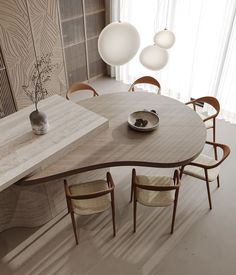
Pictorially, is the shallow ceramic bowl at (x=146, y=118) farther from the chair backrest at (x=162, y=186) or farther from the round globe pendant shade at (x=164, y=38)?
the round globe pendant shade at (x=164, y=38)

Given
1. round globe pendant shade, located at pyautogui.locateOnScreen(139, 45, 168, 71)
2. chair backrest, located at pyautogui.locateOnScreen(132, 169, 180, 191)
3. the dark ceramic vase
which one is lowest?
chair backrest, located at pyautogui.locateOnScreen(132, 169, 180, 191)

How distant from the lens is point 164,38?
2.38m

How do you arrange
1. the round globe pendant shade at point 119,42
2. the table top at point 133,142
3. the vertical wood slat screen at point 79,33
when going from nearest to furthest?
1. the round globe pendant shade at point 119,42
2. the table top at point 133,142
3. the vertical wood slat screen at point 79,33

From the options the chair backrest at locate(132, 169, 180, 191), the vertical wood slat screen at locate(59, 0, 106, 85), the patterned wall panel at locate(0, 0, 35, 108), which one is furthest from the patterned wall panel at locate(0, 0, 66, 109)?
the chair backrest at locate(132, 169, 180, 191)

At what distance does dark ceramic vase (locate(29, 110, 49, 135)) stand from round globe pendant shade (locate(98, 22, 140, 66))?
0.83 m

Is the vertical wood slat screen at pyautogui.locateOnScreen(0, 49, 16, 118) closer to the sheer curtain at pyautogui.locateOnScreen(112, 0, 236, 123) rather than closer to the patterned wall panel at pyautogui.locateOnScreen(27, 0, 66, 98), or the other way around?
the patterned wall panel at pyautogui.locateOnScreen(27, 0, 66, 98)

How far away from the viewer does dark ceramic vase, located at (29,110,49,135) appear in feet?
8.52

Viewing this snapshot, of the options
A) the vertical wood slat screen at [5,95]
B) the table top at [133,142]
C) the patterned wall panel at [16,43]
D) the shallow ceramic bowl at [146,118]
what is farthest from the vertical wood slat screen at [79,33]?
the shallow ceramic bowl at [146,118]

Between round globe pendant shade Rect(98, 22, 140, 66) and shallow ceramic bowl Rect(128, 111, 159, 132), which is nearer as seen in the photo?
round globe pendant shade Rect(98, 22, 140, 66)

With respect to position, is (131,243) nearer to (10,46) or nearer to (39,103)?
(39,103)

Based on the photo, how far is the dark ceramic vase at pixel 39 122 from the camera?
260cm

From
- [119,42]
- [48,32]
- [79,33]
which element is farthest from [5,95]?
[119,42]

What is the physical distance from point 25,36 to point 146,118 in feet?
7.05

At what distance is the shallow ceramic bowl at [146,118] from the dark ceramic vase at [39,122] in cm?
84
